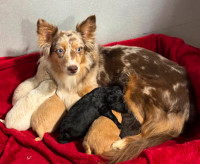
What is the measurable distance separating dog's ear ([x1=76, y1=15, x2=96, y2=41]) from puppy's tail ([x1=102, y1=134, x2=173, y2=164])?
143 cm

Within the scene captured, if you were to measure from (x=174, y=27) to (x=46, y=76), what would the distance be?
98.4 inches

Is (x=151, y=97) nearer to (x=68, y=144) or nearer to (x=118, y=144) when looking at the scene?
(x=118, y=144)

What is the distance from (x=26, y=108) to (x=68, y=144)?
688mm

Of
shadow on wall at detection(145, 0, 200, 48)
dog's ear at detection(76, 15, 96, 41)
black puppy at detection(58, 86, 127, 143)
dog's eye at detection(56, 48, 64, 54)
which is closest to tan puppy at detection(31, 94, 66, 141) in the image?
black puppy at detection(58, 86, 127, 143)

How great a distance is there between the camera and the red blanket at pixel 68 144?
1994mm

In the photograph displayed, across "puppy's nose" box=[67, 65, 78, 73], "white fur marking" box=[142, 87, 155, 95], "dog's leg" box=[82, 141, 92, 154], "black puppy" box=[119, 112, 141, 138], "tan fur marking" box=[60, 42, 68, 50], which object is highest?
"tan fur marking" box=[60, 42, 68, 50]

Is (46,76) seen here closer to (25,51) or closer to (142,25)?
(25,51)

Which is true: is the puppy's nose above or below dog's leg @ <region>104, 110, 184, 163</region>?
above

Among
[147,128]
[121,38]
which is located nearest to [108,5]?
[121,38]

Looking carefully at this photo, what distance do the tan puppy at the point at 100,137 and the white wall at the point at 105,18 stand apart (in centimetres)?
174

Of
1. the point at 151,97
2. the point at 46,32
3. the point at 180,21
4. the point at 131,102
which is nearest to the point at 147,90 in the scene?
the point at 151,97

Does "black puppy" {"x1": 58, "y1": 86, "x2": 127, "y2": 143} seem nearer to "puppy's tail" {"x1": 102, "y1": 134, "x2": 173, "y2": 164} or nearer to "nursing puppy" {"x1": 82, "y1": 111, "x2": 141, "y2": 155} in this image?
"nursing puppy" {"x1": 82, "y1": 111, "x2": 141, "y2": 155}

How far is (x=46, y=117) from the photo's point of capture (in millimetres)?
2447

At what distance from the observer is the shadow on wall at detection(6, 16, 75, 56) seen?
3.04 metres
